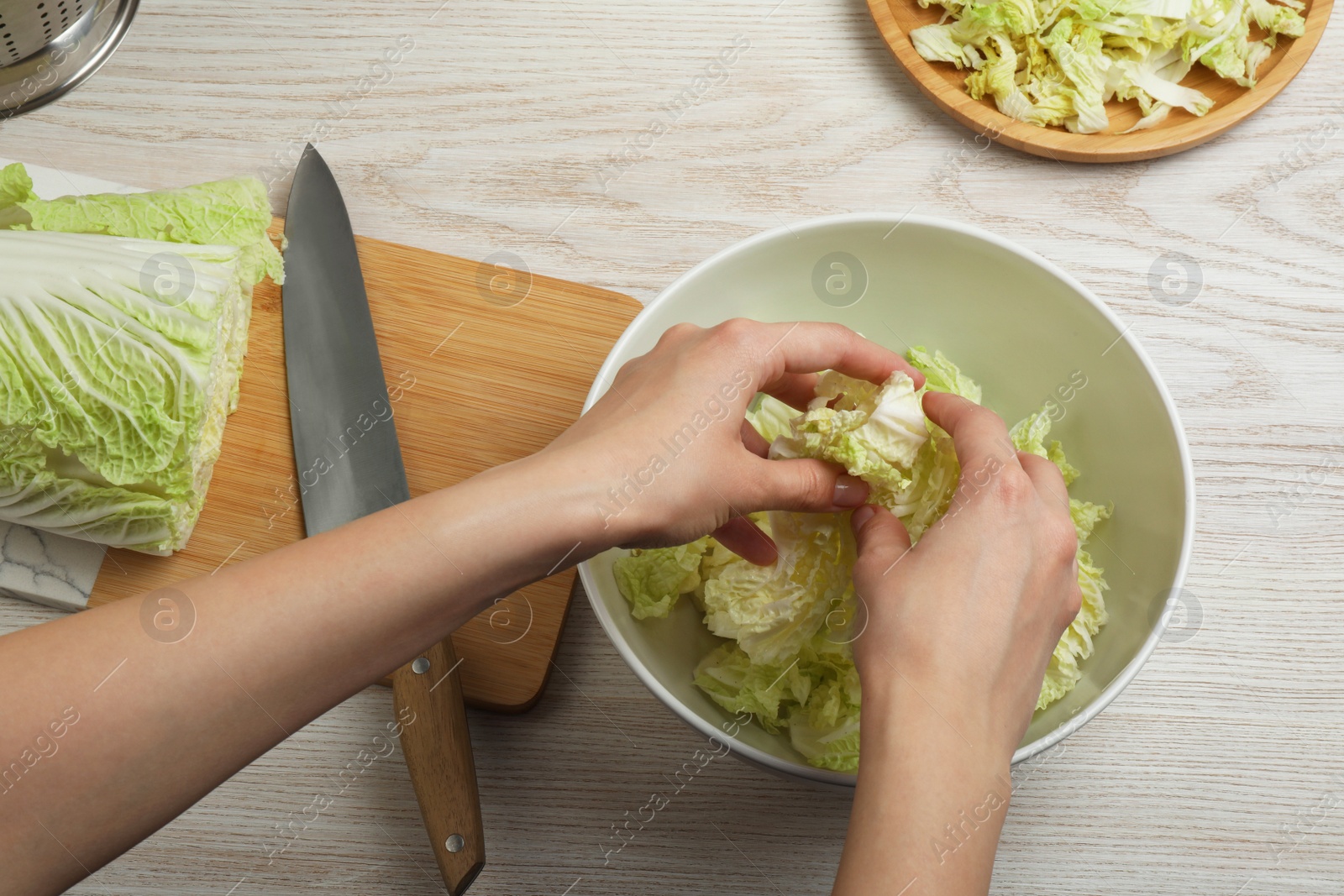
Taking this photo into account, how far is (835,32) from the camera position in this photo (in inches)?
95.3

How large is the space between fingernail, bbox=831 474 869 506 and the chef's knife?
2.78 feet

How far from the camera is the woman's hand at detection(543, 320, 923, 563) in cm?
145

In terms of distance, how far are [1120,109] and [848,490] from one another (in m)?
1.38

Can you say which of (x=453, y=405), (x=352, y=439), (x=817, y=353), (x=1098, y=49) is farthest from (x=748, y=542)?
(x=1098, y=49)

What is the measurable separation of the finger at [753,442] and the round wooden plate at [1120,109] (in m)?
1.03

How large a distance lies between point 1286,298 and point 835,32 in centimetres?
132

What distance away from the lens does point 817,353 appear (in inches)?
64.6

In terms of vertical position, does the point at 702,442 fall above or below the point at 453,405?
above

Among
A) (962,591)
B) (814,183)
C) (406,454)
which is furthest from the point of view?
(814,183)

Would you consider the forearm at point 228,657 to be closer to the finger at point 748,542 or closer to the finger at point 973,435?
the finger at point 748,542

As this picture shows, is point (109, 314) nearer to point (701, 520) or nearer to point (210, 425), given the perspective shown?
point (210, 425)

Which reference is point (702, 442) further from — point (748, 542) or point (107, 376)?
point (107, 376)

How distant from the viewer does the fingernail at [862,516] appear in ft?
5.27

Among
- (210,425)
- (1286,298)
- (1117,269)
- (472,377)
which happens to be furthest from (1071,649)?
(210,425)
